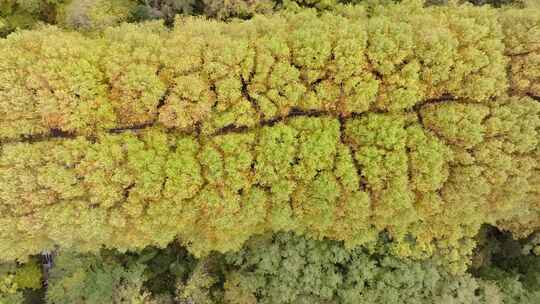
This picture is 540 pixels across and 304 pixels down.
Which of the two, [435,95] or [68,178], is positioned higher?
[435,95]

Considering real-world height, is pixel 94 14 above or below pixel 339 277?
above

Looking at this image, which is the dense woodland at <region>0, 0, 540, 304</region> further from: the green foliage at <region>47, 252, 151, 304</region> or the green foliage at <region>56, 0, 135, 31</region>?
the green foliage at <region>47, 252, 151, 304</region>

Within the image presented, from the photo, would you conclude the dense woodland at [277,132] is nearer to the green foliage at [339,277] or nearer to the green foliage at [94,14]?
the green foliage at [339,277]

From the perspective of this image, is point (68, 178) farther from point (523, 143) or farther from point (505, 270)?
point (505, 270)

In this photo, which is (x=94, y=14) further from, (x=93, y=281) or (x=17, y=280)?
(x=17, y=280)

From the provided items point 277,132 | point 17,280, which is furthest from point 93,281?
point 277,132

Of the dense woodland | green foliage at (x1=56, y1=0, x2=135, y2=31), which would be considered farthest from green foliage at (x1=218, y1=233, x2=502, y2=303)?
green foliage at (x1=56, y1=0, x2=135, y2=31)

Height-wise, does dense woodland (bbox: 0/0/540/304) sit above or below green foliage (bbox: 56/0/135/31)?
below

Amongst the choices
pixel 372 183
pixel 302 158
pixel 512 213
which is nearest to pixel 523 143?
pixel 512 213
